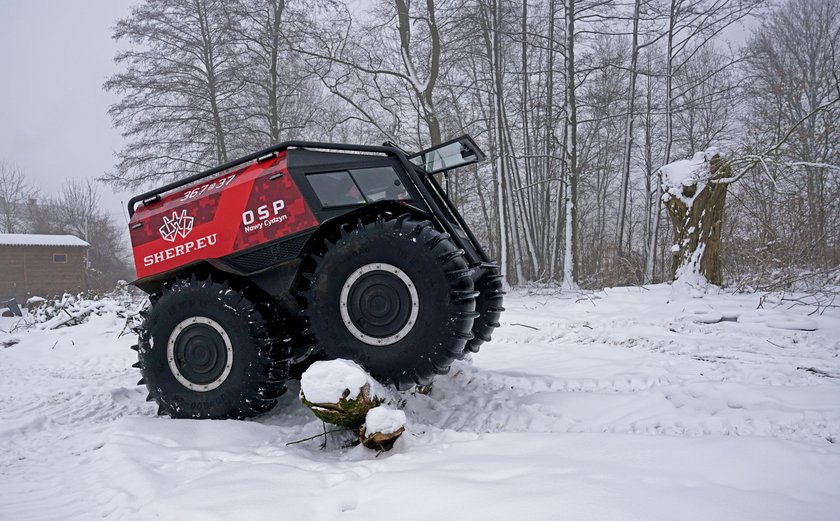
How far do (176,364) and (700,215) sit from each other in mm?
8133

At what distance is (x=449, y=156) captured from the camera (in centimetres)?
410

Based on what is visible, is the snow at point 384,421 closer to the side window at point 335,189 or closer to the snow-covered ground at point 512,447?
the snow-covered ground at point 512,447

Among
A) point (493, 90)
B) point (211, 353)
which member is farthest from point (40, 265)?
point (211, 353)

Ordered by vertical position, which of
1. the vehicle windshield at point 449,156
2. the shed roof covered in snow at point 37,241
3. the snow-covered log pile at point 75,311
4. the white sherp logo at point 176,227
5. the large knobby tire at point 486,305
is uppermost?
the shed roof covered in snow at point 37,241

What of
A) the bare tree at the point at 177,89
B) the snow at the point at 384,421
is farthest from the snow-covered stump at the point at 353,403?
the bare tree at the point at 177,89

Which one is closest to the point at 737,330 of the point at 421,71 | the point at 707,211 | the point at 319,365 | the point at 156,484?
the point at 707,211

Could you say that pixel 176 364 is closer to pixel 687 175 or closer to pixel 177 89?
pixel 687 175

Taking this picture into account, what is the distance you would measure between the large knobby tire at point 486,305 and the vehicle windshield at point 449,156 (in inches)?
37.0

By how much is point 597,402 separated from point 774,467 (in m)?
1.35

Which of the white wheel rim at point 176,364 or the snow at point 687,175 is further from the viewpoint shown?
the snow at point 687,175

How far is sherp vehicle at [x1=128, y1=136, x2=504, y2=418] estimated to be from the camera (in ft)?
9.82

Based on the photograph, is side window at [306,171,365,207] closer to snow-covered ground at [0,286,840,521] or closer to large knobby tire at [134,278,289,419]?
large knobby tire at [134,278,289,419]

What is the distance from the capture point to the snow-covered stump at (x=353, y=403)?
2.58 m

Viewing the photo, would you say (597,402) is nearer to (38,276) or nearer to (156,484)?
(156,484)
